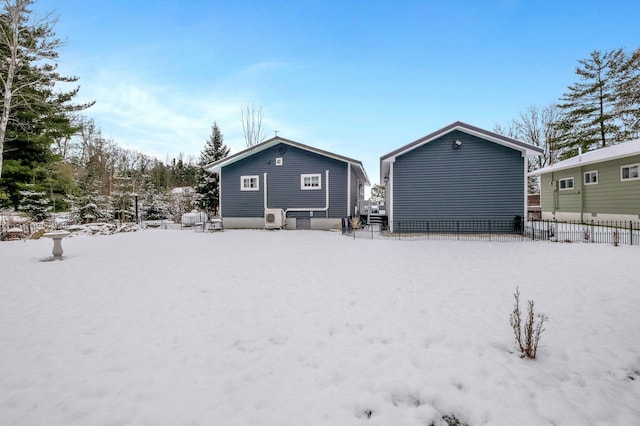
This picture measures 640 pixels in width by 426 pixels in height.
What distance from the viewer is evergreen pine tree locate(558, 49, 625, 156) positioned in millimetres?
25062

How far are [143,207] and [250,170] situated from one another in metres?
16.7

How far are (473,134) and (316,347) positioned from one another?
13.6 m

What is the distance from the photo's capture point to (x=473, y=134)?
13367 mm

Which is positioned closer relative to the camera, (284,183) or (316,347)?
(316,347)

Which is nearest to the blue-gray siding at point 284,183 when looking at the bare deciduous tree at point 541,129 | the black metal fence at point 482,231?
the black metal fence at point 482,231

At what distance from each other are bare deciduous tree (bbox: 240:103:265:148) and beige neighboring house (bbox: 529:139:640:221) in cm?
2910

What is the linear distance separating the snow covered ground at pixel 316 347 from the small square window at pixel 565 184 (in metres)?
15.2

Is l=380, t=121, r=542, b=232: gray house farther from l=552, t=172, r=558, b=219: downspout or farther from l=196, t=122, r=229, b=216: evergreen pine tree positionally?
l=196, t=122, r=229, b=216: evergreen pine tree

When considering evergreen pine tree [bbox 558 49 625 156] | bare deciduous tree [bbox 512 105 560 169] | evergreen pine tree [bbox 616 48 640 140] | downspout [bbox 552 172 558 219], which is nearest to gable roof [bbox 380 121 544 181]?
downspout [bbox 552 172 558 219]

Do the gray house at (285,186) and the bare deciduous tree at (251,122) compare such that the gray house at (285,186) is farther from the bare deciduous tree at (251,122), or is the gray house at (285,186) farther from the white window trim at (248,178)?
the bare deciduous tree at (251,122)

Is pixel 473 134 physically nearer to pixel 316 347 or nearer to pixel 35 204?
pixel 316 347

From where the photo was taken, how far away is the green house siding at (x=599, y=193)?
46.8ft

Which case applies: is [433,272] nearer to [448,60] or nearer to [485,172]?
[485,172]

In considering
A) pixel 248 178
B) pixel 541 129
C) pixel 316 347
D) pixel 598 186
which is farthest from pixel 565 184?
pixel 316 347
